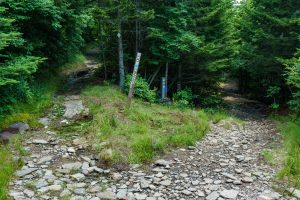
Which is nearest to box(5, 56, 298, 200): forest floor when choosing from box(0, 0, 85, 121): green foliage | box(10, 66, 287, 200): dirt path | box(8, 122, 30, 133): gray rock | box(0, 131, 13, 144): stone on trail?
box(10, 66, 287, 200): dirt path

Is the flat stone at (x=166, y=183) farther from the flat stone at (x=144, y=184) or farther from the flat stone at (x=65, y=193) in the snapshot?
the flat stone at (x=65, y=193)

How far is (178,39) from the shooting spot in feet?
47.1

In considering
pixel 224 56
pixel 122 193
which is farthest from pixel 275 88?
pixel 122 193

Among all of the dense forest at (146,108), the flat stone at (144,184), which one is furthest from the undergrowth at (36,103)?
the flat stone at (144,184)

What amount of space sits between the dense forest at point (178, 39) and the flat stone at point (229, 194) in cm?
740

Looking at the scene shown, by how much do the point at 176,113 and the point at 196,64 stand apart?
4.42m

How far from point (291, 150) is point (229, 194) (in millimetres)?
3331

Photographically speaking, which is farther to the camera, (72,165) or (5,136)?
(5,136)

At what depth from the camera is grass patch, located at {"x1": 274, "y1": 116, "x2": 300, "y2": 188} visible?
7773 millimetres

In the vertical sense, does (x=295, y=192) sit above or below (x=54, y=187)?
below

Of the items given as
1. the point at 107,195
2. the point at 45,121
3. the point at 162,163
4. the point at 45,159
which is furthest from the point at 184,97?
the point at 107,195

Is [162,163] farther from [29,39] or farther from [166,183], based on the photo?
[29,39]

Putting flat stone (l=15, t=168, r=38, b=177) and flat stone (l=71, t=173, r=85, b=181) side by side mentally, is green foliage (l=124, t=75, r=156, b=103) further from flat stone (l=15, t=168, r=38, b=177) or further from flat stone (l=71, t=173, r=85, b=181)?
flat stone (l=15, t=168, r=38, b=177)

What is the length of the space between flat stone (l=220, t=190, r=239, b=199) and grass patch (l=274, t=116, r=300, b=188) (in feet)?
4.90
